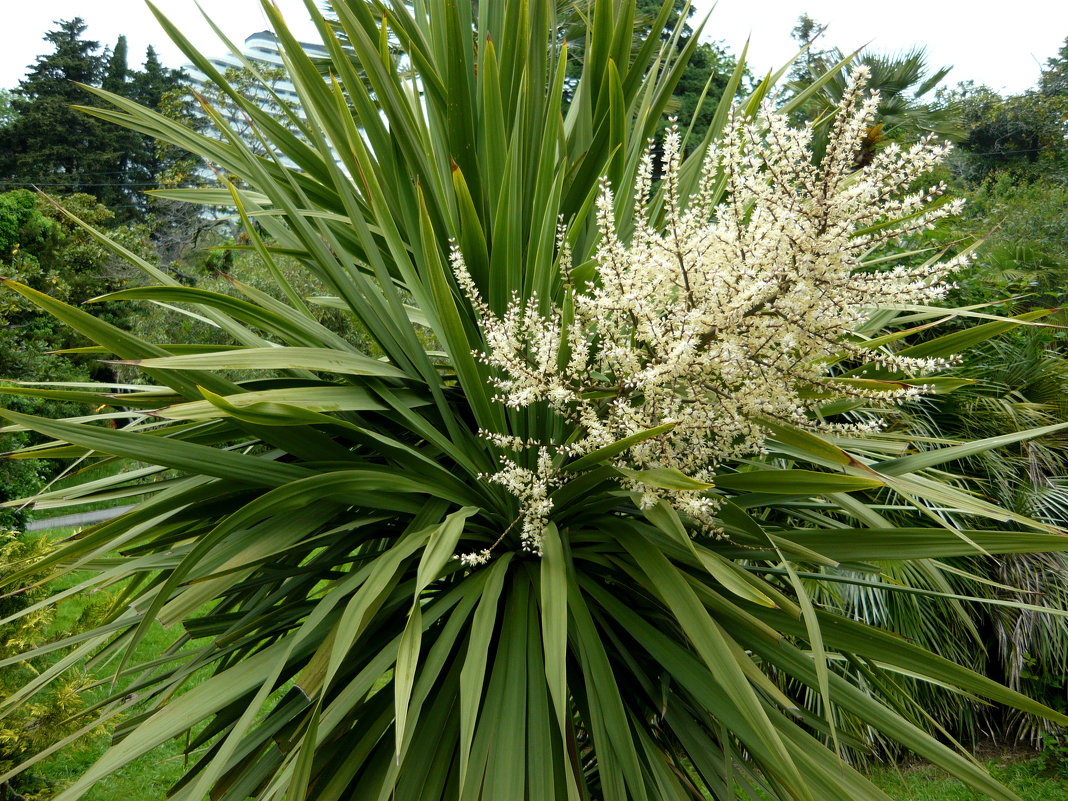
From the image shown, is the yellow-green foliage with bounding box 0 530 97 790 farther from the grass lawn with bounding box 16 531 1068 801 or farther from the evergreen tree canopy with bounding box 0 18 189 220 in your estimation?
the evergreen tree canopy with bounding box 0 18 189 220

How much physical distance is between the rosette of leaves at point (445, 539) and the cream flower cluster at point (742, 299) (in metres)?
0.13

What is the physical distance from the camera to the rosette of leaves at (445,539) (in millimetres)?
1509

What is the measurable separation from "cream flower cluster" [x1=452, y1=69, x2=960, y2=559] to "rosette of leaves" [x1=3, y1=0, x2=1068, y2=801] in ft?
0.44

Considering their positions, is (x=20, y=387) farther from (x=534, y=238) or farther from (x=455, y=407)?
(x=534, y=238)

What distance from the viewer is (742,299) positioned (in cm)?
128

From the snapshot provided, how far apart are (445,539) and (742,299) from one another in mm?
755

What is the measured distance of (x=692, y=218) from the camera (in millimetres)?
1500

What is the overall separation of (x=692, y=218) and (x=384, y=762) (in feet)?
4.60

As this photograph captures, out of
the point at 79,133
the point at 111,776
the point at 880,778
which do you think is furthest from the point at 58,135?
the point at 880,778

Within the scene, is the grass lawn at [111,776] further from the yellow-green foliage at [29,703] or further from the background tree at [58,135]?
the background tree at [58,135]

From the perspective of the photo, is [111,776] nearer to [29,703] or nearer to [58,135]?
[29,703]

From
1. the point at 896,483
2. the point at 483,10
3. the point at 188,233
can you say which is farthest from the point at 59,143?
the point at 896,483

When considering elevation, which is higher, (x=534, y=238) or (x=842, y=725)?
(x=534, y=238)

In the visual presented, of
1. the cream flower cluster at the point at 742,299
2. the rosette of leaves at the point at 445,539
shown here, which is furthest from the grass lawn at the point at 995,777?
the cream flower cluster at the point at 742,299
